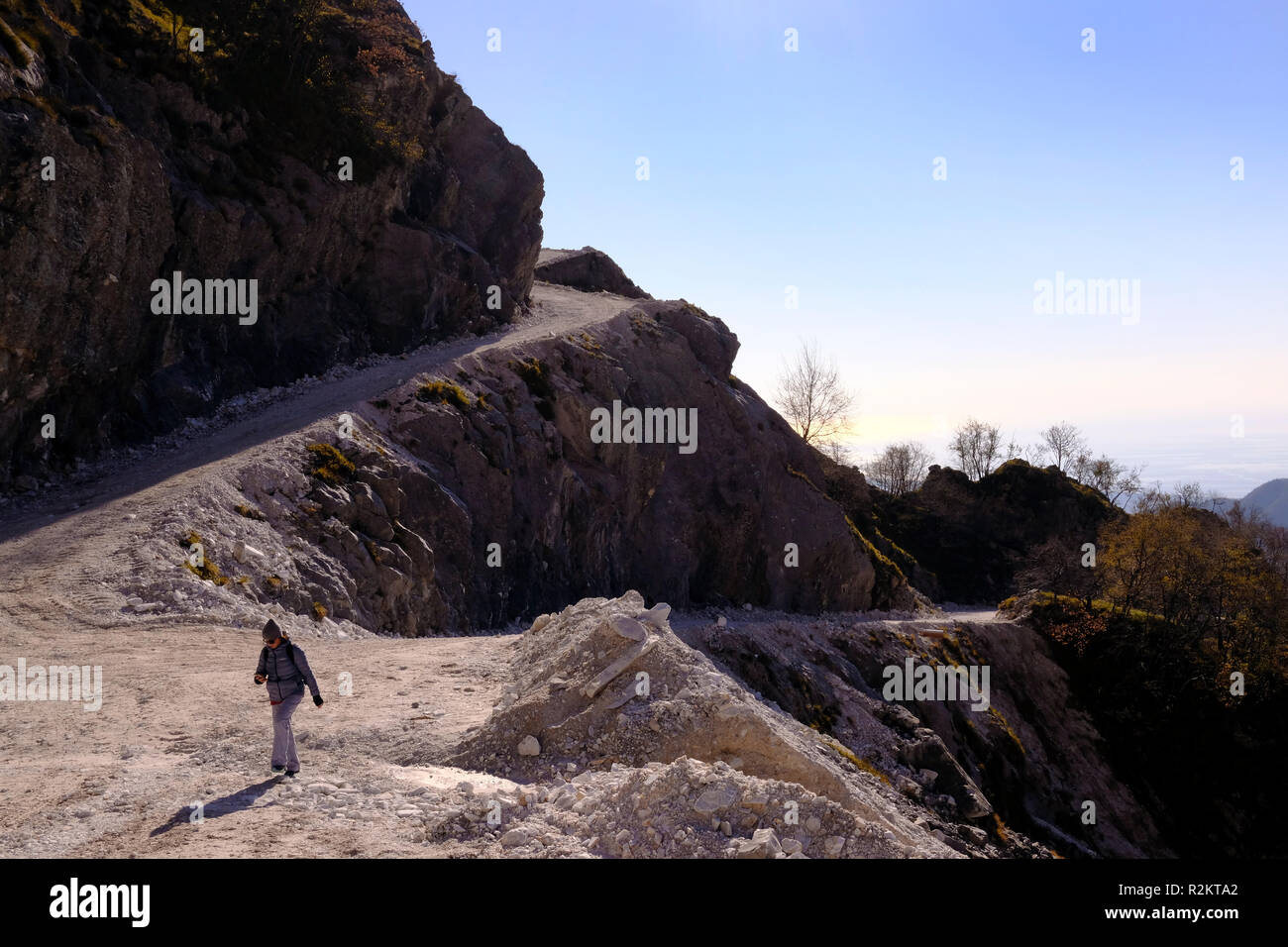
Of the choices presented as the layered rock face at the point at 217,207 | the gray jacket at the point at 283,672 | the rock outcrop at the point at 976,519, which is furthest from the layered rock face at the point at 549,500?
the rock outcrop at the point at 976,519

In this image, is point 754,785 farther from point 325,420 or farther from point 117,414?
point 117,414

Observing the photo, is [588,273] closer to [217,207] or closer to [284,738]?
[217,207]

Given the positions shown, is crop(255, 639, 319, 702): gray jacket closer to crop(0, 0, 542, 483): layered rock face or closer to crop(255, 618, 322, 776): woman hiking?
crop(255, 618, 322, 776): woman hiking

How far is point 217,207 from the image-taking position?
31344 mm

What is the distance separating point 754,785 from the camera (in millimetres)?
9359

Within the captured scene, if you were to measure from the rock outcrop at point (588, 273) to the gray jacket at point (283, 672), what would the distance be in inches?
2243

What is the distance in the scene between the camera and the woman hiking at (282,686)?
35.3 feet

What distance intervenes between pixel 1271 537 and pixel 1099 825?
51538mm

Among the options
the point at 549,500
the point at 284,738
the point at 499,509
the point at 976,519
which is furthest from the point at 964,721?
the point at 976,519

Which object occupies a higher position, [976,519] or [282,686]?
[976,519]

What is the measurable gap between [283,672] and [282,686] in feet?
0.59

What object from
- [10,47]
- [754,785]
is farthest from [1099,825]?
[10,47]

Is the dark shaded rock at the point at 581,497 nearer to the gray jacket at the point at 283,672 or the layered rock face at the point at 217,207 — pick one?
the layered rock face at the point at 217,207

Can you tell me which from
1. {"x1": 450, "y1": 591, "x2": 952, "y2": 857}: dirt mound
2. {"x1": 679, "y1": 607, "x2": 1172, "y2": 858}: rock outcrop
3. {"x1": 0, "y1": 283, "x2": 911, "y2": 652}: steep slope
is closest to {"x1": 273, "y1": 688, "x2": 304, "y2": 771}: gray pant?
{"x1": 450, "y1": 591, "x2": 952, "y2": 857}: dirt mound
